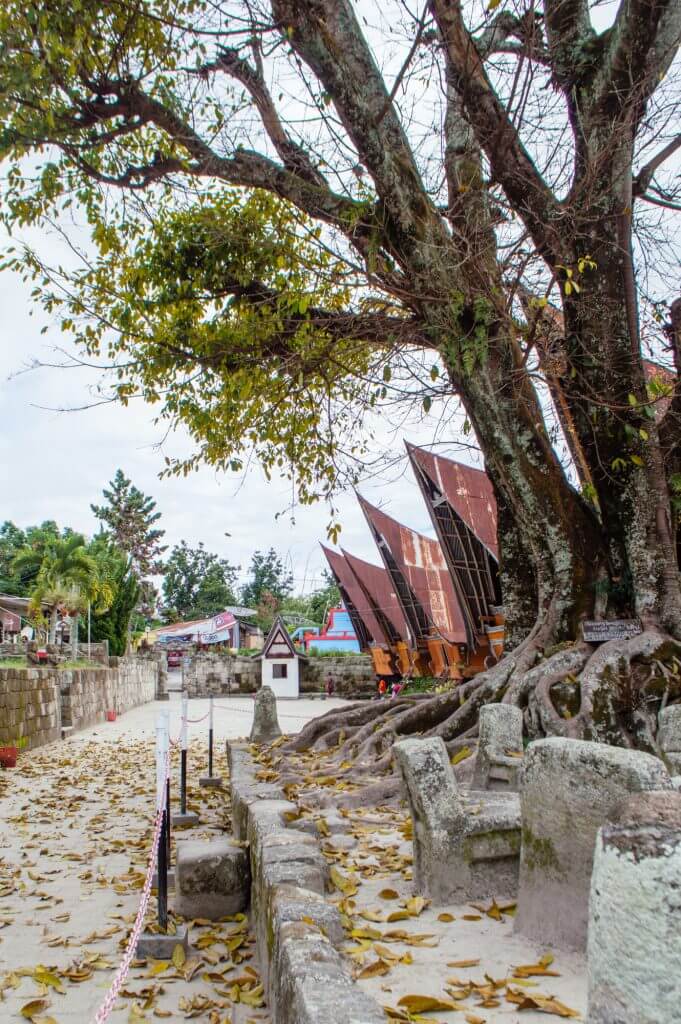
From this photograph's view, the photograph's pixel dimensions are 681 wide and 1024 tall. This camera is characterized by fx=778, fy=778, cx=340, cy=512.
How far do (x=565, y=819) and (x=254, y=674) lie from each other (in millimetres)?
32168

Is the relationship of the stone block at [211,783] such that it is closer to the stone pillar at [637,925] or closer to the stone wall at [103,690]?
the stone wall at [103,690]

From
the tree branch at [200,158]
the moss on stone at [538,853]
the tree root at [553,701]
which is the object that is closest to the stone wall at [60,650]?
the tree root at [553,701]

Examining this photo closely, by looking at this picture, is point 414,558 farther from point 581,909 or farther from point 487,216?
point 581,909

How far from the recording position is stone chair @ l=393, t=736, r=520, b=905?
3.77 m

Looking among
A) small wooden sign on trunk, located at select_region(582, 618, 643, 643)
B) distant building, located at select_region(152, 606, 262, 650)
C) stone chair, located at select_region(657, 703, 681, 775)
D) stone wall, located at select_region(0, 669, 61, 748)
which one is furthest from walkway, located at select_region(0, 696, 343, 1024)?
distant building, located at select_region(152, 606, 262, 650)

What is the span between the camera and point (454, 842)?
3.76m

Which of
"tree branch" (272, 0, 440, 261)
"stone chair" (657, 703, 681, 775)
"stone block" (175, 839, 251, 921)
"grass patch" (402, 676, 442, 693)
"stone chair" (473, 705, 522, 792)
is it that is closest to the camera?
"stone chair" (657, 703, 681, 775)

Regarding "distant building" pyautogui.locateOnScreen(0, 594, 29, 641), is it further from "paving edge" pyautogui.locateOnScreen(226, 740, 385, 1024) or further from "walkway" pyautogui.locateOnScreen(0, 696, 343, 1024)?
"paving edge" pyautogui.locateOnScreen(226, 740, 385, 1024)

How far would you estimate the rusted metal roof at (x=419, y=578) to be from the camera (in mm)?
24438

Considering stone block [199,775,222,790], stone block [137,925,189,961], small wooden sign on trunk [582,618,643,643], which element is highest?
small wooden sign on trunk [582,618,643,643]

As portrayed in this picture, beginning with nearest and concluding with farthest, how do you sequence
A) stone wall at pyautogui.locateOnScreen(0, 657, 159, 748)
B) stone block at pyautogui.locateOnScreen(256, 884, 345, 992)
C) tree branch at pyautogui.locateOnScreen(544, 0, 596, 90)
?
stone block at pyautogui.locateOnScreen(256, 884, 345, 992)
tree branch at pyautogui.locateOnScreen(544, 0, 596, 90)
stone wall at pyautogui.locateOnScreen(0, 657, 159, 748)

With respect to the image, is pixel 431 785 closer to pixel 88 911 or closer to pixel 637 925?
pixel 88 911

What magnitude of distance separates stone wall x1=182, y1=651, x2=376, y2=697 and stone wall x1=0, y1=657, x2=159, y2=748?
5415 millimetres

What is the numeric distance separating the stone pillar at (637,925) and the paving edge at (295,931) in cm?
98
